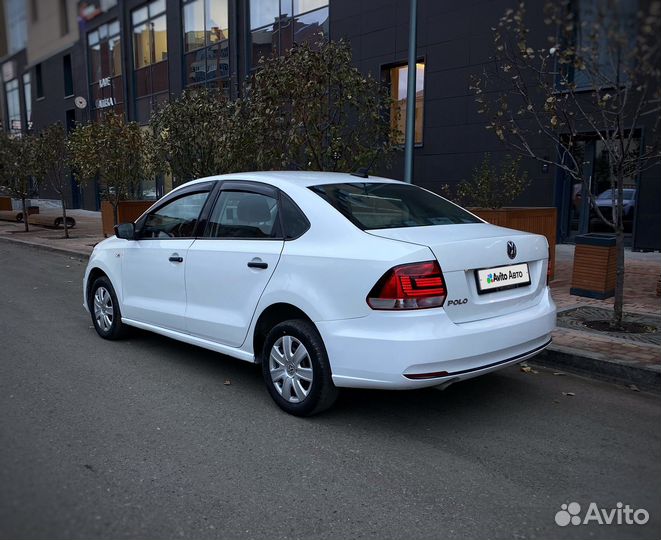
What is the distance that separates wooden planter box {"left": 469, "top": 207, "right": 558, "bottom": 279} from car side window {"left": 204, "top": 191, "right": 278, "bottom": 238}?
437 centimetres

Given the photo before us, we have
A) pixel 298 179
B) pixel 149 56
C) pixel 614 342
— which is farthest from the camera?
pixel 149 56

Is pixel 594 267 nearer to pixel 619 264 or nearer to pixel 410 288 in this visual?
pixel 619 264

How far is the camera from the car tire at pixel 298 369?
3.97m

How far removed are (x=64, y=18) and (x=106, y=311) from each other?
23.7 ft

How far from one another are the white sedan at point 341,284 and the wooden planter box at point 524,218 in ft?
11.2

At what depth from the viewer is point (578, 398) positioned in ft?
15.1

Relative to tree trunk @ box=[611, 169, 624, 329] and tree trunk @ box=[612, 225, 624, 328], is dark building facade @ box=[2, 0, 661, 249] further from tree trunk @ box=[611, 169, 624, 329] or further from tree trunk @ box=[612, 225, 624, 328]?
tree trunk @ box=[612, 225, 624, 328]

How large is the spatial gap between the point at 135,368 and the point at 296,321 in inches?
78.1

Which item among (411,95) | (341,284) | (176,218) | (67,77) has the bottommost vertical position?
(341,284)

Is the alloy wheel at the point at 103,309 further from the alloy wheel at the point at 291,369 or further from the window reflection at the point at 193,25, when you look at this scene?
the window reflection at the point at 193,25

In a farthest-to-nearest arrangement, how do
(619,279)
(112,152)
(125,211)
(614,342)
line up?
(125,211) → (112,152) → (619,279) → (614,342)

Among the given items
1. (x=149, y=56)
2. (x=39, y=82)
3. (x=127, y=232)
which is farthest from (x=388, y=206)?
(x=39, y=82)

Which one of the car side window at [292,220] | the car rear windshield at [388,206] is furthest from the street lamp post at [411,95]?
the car side window at [292,220]

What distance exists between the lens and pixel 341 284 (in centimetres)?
379
